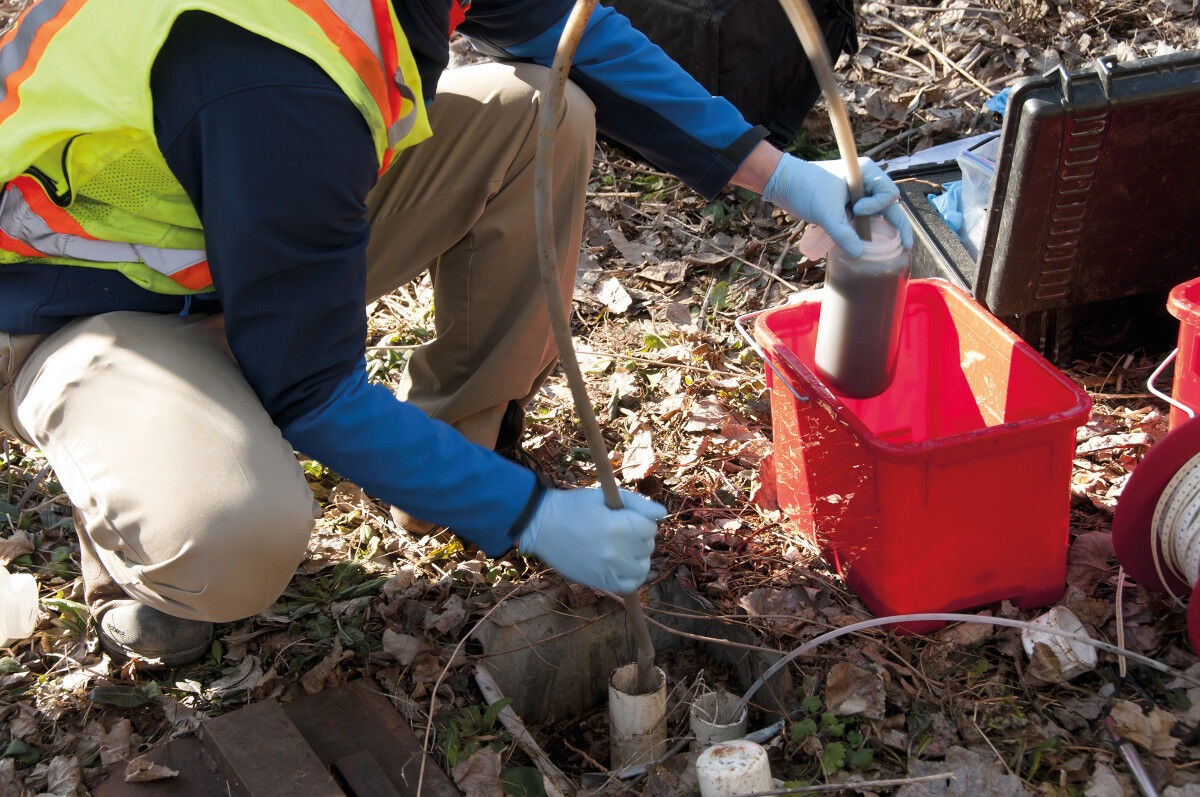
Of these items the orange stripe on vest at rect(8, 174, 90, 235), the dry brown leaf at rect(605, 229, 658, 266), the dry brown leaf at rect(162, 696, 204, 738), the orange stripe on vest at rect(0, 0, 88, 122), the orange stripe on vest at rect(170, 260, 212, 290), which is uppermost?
the orange stripe on vest at rect(0, 0, 88, 122)

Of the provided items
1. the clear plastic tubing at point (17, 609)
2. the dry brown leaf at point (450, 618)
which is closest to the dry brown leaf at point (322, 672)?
the dry brown leaf at point (450, 618)

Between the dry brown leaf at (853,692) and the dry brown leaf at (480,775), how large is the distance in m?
0.65

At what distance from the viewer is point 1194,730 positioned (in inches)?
75.4

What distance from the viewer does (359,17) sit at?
5.22ft

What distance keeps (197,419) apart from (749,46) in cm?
265

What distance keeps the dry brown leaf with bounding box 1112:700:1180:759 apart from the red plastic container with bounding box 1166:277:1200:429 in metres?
0.63

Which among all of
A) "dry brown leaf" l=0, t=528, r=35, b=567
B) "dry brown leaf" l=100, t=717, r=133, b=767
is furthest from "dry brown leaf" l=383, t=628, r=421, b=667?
"dry brown leaf" l=0, t=528, r=35, b=567

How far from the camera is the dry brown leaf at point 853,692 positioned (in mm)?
2004

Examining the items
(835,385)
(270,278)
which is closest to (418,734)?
(270,278)

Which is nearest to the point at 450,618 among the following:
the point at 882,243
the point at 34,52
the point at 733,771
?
the point at 733,771

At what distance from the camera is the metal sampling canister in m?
2.12

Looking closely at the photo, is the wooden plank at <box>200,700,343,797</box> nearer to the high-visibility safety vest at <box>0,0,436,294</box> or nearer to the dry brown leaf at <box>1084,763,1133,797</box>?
the high-visibility safety vest at <box>0,0,436,294</box>

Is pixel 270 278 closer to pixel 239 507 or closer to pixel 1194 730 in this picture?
pixel 239 507

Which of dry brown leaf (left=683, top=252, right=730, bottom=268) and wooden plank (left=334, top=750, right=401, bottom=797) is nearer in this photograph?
wooden plank (left=334, top=750, right=401, bottom=797)
